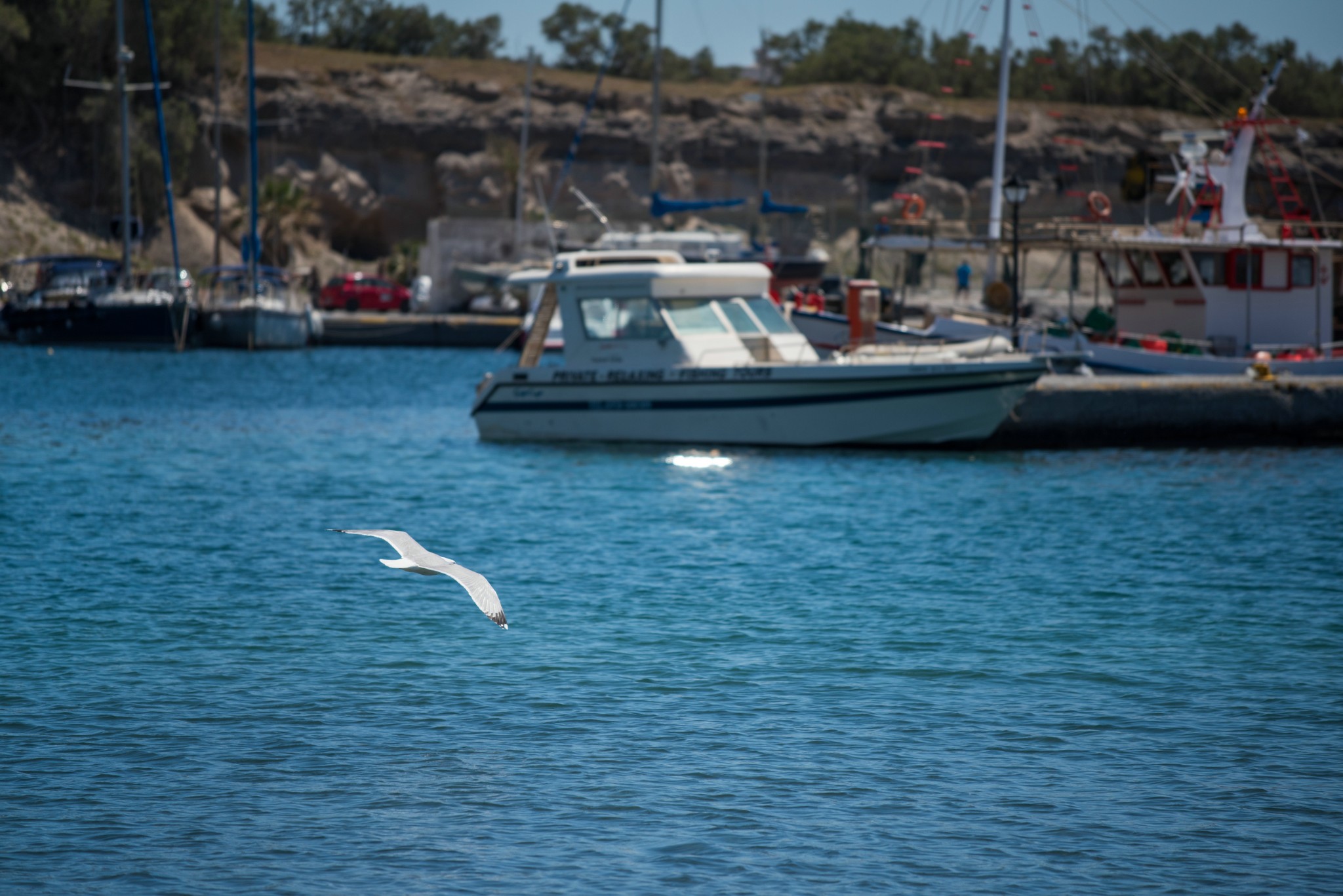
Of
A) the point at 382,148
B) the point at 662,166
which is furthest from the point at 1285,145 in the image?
the point at 382,148

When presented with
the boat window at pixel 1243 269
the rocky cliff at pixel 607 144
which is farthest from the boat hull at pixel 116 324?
the boat window at pixel 1243 269

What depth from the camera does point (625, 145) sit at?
8181 centimetres

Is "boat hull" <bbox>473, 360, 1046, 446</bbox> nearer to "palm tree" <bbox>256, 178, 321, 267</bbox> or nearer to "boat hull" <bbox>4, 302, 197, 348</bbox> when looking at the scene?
"boat hull" <bbox>4, 302, 197, 348</bbox>

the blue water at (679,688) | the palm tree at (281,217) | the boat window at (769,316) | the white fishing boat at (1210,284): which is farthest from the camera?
the palm tree at (281,217)

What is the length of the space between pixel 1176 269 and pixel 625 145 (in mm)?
56906

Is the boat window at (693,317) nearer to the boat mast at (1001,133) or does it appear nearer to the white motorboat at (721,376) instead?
the white motorboat at (721,376)

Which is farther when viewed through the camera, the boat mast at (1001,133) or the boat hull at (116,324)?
the boat hull at (116,324)

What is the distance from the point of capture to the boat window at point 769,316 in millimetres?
22125

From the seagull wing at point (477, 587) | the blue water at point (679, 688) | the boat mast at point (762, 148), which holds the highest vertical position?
the boat mast at point (762, 148)

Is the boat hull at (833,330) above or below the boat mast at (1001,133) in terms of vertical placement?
below

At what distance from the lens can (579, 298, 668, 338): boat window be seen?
21.6 meters

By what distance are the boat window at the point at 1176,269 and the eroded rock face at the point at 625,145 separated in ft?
131

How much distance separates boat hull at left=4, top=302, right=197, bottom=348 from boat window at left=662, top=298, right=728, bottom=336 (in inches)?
1206

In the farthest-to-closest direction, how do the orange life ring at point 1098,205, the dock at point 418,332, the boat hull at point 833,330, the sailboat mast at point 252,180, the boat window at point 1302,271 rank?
the dock at point 418,332
the sailboat mast at point 252,180
the boat hull at point 833,330
the orange life ring at point 1098,205
the boat window at point 1302,271
